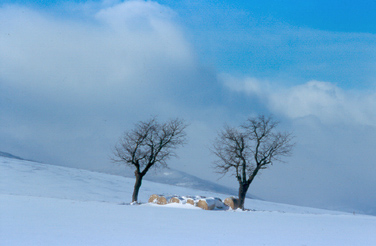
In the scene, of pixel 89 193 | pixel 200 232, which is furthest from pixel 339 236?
pixel 89 193

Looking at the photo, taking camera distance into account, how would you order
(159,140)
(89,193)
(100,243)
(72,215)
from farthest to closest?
(89,193) → (159,140) → (72,215) → (100,243)

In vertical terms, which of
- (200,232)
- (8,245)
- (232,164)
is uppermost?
(232,164)

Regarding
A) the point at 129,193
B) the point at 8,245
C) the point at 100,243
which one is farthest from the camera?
the point at 129,193

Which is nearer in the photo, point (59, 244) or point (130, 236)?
point (59, 244)

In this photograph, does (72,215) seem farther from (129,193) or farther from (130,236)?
(129,193)

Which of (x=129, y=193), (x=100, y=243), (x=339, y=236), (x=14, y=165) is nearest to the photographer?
(x=100, y=243)

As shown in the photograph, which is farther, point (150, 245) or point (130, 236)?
point (130, 236)

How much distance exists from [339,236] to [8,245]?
35.3ft

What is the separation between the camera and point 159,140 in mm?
31719

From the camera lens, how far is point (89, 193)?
34625 mm

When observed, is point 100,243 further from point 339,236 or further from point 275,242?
point 339,236

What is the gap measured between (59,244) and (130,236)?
7.37ft

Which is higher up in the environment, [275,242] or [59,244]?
[275,242]

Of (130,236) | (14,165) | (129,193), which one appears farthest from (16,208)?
(14,165)
